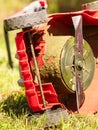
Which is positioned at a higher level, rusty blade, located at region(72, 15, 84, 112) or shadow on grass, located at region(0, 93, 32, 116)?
rusty blade, located at region(72, 15, 84, 112)

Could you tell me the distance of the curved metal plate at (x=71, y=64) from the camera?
3.60m

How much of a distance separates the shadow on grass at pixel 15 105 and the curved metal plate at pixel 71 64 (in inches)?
16.2

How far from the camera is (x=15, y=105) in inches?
160

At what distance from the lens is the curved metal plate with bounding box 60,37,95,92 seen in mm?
3604

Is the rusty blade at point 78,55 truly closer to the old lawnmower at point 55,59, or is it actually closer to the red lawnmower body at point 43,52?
the old lawnmower at point 55,59

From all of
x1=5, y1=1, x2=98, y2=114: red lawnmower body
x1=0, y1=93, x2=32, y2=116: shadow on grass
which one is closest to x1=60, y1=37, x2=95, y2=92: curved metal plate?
x1=5, y1=1, x2=98, y2=114: red lawnmower body

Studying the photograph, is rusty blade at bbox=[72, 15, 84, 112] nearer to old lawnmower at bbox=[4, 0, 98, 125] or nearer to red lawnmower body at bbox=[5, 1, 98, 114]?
old lawnmower at bbox=[4, 0, 98, 125]

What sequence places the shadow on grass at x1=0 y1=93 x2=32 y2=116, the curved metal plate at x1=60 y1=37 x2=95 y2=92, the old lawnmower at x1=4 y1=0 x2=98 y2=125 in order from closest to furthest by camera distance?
the old lawnmower at x1=4 y1=0 x2=98 y2=125 < the curved metal plate at x1=60 y1=37 x2=95 y2=92 < the shadow on grass at x1=0 y1=93 x2=32 y2=116

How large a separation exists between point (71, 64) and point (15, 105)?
70cm

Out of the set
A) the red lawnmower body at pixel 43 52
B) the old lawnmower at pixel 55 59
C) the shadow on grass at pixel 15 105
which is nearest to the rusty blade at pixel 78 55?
the old lawnmower at pixel 55 59

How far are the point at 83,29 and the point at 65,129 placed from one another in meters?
0.99

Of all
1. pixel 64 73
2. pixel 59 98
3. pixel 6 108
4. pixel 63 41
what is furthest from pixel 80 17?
pixel 6 108

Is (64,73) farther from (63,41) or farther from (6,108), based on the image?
(6,108)

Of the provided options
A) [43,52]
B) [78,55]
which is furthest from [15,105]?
[78,55]
